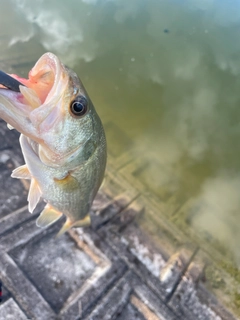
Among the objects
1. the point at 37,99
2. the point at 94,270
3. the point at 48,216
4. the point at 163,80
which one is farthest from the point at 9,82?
the point at 163,80

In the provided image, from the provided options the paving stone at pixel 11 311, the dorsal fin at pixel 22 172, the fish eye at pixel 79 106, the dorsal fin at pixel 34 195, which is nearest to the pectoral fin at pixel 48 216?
the dorsal fin at pixel 34 195

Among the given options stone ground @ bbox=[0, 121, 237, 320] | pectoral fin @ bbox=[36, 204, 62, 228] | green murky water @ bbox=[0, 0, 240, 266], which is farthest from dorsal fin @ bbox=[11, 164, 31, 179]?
green murky water @ bbox=[0, 0, 240, 266]

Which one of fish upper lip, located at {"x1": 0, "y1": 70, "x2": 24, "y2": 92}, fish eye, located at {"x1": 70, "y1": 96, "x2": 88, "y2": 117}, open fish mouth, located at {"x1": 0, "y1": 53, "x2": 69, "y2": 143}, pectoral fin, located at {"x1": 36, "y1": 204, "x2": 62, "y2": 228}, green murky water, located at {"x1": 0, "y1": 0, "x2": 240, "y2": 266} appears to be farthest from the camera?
green murky water, located at {"x1": 0, "y1": 0, "x2": 240, "y2": 266}

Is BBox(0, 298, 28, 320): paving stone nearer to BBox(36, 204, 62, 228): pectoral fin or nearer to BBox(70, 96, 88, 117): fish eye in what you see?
BBox(36, 204, 62, 228): pectoral fin

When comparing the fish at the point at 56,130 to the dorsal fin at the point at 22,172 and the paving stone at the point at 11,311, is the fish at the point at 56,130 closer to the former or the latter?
the dorsal fin at the point at 22,172

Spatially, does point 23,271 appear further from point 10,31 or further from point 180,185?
point 10,31

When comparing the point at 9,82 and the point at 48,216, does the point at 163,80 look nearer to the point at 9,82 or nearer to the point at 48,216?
the point at 48,216
